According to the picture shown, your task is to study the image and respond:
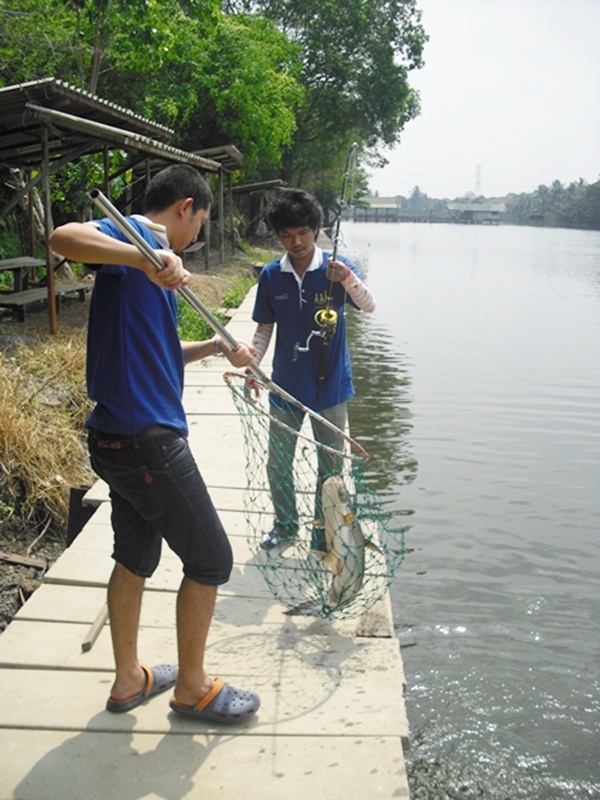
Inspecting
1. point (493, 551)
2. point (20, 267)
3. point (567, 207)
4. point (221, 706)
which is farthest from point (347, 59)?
point (567, 207)

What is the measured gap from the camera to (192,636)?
2723 millimetres

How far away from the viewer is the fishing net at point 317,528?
3479 millimetres

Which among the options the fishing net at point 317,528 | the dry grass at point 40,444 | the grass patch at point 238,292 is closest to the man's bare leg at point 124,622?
the fishing net at point 317,528

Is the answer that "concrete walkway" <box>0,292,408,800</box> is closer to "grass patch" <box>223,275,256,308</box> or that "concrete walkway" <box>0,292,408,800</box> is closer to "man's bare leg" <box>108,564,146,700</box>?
"man's bare leg" <box>108,564,146,700</box>

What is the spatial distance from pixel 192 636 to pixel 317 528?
51.2 inches

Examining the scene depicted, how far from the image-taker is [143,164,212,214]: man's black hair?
270 cm

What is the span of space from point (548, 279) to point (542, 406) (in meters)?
22.0

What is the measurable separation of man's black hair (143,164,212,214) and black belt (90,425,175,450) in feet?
2.52

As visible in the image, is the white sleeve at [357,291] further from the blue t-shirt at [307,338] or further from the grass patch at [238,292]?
the grass patch at [238,292]

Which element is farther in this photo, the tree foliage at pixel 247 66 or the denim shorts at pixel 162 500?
the tree foliage at pixel 247 66

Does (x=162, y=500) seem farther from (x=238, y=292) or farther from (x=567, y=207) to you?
(x=567, y=207)

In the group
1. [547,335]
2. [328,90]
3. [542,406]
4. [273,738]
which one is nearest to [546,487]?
[542,406]

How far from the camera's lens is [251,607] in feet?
12.2

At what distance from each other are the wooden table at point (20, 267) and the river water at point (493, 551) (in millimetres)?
4895
